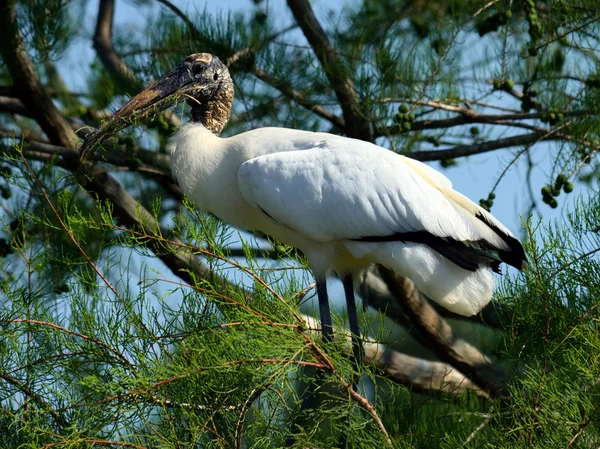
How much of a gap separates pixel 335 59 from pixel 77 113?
61.4 inches

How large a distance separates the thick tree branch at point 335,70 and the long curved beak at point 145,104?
52cm

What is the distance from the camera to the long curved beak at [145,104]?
2.81 metres

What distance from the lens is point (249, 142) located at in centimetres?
313

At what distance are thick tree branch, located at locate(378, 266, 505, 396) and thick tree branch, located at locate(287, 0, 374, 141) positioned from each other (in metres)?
0.60

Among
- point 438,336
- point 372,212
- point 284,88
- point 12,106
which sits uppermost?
point 12,106

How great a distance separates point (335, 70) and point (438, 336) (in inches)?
47.6

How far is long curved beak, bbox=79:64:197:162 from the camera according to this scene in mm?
2809

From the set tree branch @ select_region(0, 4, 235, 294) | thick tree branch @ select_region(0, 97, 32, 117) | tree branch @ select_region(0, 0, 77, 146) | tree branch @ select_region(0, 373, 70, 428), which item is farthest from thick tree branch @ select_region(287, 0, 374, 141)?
tree branch @ select_region(0, 373, 70, 428)

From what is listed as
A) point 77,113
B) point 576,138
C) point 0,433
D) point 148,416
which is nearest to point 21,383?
point 0,433

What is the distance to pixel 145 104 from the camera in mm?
3105

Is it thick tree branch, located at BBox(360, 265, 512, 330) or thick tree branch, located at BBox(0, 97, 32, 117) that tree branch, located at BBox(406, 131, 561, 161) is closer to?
thick tree branch, located at BBox(360, 265, 512, 330)

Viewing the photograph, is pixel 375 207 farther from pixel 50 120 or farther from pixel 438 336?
pixel 50 120

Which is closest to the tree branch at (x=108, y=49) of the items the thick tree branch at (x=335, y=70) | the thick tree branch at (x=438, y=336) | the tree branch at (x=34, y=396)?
the thick tree branch at (x=335, y=70)

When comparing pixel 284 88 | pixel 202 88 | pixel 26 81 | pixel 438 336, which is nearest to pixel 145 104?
pixel 202 88
